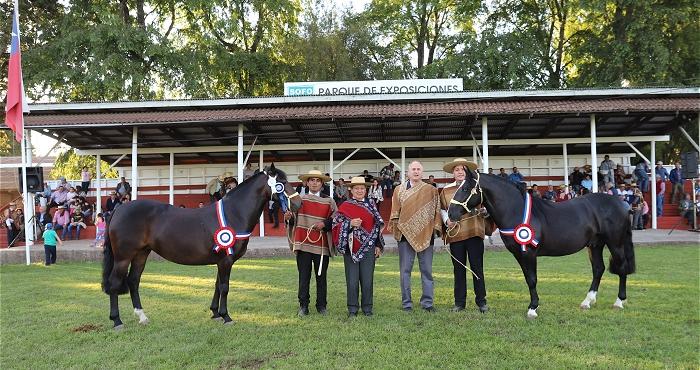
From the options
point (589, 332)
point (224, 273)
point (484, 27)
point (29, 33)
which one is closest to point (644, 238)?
point (589, 332)

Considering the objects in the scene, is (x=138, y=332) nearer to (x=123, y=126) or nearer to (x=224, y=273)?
(x=224, y=273)

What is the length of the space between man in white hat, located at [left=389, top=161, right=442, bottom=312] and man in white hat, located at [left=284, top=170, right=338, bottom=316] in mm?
Answer: 925

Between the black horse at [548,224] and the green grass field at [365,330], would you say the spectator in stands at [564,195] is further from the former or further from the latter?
the black horse at [548,224]

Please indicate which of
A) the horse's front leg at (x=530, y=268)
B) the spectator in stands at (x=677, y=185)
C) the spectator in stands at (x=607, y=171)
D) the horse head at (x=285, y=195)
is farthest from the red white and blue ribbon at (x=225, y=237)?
the spectator in stands at (x=677, y=185)

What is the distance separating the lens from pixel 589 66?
2766 centimetres

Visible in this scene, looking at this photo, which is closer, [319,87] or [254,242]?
[254,242]

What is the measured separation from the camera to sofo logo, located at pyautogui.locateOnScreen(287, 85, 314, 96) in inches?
743

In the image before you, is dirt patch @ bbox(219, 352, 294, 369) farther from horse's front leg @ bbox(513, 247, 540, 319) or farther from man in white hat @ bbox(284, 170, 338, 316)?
horse's front leg @ bbox(513, 247, 540, 319)

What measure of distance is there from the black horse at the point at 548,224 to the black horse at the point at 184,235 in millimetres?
2445

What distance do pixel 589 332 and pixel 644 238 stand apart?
10.4m

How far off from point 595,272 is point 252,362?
4928 mm

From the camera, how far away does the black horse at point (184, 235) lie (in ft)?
20.1

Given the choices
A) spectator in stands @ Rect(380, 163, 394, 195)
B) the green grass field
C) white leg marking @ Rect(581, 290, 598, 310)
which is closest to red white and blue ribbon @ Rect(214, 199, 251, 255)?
the green grass field

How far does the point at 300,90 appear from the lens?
19.2m
